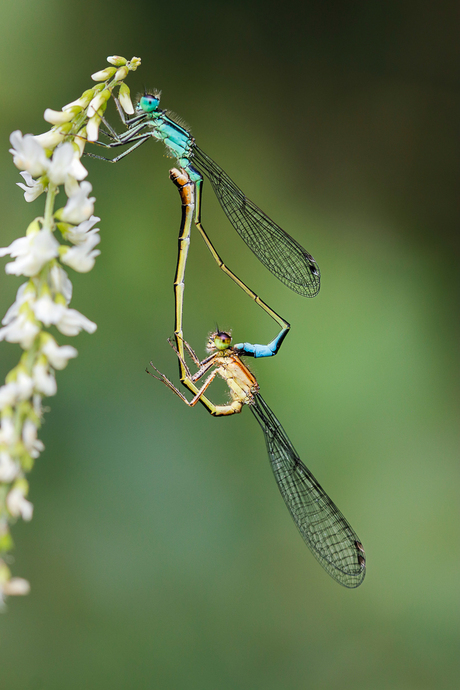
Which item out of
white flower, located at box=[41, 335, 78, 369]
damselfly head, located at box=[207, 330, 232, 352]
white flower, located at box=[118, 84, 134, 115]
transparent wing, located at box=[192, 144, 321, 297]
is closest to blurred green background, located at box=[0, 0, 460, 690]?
damselfly head, located at box=[207, 330, 232, 352]

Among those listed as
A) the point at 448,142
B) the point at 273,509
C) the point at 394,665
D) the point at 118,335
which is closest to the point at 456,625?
the point at 394,665

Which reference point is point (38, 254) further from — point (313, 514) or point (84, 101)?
point (313, 514)

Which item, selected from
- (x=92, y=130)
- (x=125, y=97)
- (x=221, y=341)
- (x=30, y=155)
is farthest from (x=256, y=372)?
(x=30, y=155)

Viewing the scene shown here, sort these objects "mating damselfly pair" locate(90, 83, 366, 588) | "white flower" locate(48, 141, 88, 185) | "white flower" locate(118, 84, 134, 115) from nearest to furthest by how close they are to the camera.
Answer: "white flower" locate(48, 141, 88, 185), "white flower" locate(118, 84, 134, 115), "mating damselfly pair" locate(90, 83, 366, 588)

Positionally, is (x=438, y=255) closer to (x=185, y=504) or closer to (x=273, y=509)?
(x=273, y=509)

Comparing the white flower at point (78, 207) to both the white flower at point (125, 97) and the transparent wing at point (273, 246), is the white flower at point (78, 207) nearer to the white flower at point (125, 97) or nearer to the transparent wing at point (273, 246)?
the white flower at point (125, 97)

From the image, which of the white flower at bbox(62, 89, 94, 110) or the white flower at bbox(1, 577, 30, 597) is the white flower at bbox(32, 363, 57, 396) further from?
the white flower at bbox(62, 89, 94, 110)
